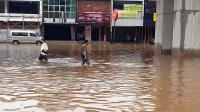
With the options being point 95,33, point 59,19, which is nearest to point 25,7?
point 59,19

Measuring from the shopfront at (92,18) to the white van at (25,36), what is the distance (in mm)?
8343

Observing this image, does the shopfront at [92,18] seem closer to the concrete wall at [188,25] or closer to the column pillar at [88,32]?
the column pillar at [88,32]

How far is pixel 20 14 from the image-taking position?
58781 mm

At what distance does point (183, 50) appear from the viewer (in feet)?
102

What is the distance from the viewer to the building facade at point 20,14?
58.3 metres

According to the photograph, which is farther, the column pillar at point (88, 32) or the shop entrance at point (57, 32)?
the column pillar at point (88, 32)

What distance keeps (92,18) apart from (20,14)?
8884 mm

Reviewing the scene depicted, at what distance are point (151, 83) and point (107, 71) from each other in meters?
4.69

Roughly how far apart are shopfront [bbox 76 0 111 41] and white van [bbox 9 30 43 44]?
834 centimetres

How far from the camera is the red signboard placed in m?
60.6

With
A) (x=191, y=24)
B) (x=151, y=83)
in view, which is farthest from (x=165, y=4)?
(x=151, y=83)

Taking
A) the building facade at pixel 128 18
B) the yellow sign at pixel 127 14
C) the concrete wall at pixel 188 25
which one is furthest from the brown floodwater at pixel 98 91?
the yellow sign at pixel 127 14

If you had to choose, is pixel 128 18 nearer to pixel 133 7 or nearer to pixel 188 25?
pixel 133 7

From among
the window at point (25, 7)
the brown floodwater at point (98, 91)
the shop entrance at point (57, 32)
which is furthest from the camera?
the shop entrance at point (57, 32)
